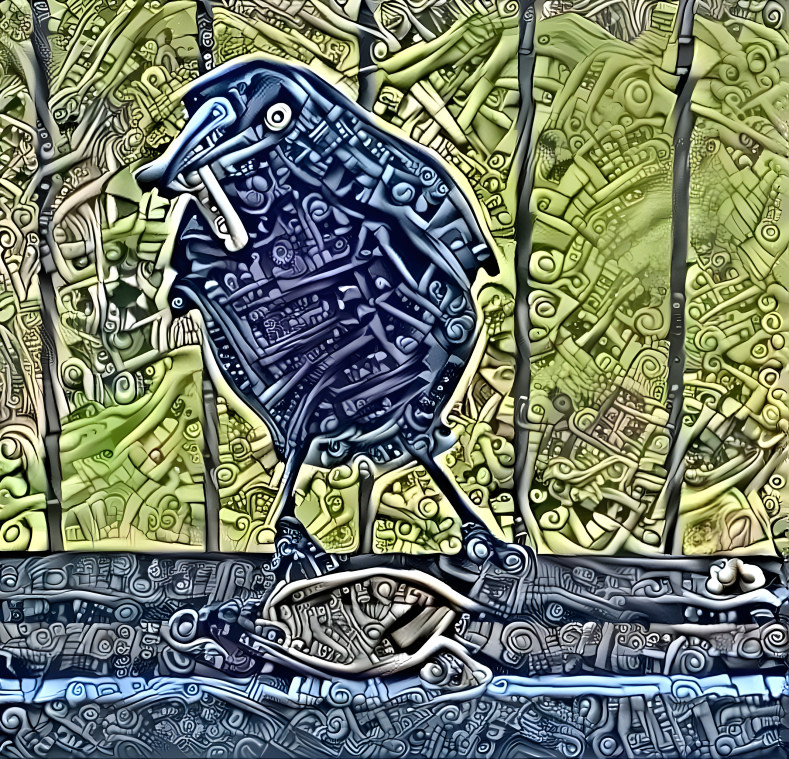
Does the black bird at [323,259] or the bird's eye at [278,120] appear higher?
the bird's eye at [278,120]

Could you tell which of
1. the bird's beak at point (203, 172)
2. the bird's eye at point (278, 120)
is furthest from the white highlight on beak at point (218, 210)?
the bird's eye at point (278, 120)

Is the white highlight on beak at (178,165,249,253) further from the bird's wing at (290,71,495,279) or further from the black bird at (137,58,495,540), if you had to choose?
the bird's wing at (290,71,495,279)

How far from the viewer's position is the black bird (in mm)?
2281

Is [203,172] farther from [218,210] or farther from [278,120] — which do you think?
[278,120]

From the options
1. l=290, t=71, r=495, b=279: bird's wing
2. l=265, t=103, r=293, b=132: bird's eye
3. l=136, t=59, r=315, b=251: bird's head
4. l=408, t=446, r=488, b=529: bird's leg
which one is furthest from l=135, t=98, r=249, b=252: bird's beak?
l=408, t=446, r=488, b=529: bird's leg

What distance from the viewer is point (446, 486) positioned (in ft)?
7.57

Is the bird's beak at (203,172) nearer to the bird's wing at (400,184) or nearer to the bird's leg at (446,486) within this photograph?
the bird's wing at (400,184)

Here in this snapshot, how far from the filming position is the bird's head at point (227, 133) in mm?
2275

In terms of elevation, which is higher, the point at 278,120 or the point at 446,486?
the point at 278,120

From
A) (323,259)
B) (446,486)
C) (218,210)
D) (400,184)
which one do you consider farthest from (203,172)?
(446,486)

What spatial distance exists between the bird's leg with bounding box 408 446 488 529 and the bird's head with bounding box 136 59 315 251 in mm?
896

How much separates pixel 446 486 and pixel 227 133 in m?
1.35

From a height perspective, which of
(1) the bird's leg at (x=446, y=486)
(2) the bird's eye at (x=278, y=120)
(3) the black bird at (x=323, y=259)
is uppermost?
(2) the bird's eye at (x=278, y=120)

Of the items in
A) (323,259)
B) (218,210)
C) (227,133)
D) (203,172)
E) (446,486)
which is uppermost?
(227,133)
